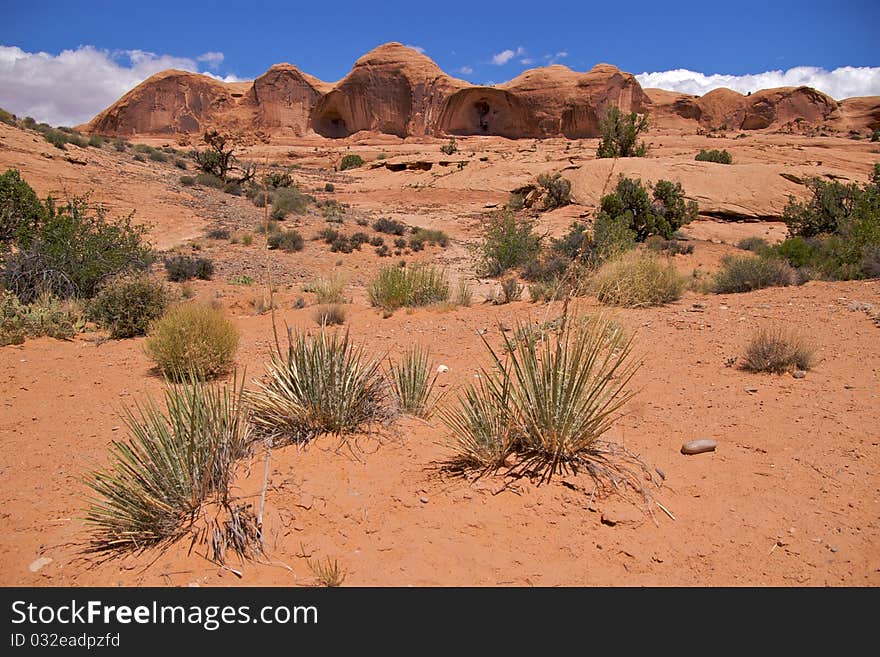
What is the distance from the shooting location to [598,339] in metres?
3.11

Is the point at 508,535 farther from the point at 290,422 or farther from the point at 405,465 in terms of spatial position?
the point at 290,422

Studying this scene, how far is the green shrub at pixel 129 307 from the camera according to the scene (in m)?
7.72

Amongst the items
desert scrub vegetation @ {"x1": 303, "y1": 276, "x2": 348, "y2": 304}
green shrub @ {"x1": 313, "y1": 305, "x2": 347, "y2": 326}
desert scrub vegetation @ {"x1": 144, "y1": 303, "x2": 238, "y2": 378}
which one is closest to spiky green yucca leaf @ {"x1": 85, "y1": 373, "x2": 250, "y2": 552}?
desert scrub vegetation @ {"x1": 144, "y1": 303, "x2": 238, "y2": 378}

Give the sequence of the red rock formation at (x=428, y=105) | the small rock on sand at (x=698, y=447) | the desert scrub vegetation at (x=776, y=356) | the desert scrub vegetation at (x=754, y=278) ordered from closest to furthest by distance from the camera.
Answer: the small rock on sand at (x=698, y=447)
the desert scrub vegetation at (x=776, y=356)
the desert scrub vegetation at (x=754, y=278)
the red rock formation at (x=428, y=105)

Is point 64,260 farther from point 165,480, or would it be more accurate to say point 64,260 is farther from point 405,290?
point 165,480

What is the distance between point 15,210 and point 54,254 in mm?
1552

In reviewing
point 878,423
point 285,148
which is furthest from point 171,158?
point 878,423

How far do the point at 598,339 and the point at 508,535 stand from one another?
3.81 ft

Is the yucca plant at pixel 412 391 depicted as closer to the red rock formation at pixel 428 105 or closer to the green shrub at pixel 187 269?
the green shrub at pixel 187 269

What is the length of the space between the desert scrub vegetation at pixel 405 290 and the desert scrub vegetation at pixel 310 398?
195 inches

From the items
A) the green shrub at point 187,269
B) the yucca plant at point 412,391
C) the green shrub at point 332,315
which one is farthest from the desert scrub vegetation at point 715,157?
the yucca plant at point 412,391

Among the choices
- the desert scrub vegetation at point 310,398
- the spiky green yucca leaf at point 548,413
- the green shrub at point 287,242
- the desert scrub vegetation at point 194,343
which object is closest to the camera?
the spiky green yucca leaf at point 548,413

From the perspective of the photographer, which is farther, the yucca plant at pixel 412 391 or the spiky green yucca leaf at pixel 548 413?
the yucca plant at pixel 412 391

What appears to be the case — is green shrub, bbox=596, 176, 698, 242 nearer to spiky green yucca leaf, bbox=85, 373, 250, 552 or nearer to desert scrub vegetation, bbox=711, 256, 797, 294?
desert scrub vegetation, bbox=711, 256, 797, 294
